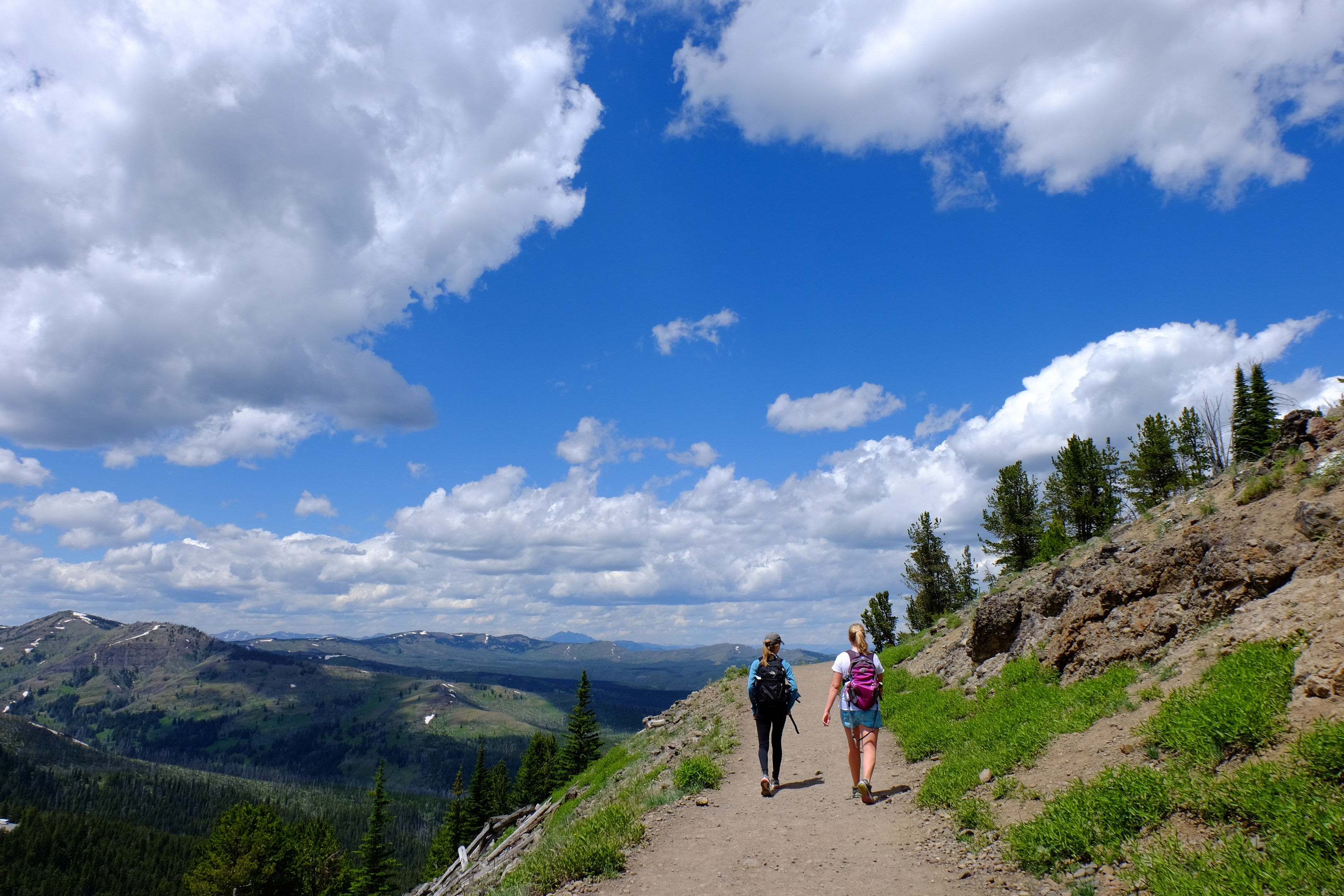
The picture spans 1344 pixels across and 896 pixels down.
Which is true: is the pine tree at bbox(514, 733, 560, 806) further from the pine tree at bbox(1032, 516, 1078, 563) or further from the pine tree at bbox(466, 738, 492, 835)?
the pine tree at bbox(1032, 516, 1078, 563)

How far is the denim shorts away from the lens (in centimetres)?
1080

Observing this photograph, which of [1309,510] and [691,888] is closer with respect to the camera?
[691,888]

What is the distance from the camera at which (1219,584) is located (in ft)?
37.1

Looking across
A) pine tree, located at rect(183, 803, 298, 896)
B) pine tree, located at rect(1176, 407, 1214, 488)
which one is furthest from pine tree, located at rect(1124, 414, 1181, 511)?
pine tree, located at rect(183, 803, 298, 896)

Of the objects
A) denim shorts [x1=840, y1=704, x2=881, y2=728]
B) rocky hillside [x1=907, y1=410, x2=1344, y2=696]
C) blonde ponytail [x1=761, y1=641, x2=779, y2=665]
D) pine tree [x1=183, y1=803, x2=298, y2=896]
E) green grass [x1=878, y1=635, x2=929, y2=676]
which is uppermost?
rocky hillside [x1=907, y1=410, x2=1344, y2=696]

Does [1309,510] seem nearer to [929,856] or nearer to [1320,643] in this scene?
[1320,643]

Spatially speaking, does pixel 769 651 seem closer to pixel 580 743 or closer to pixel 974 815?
pixel 974 815

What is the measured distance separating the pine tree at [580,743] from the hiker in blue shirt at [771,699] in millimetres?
53866

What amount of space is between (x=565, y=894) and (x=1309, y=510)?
43.7ft

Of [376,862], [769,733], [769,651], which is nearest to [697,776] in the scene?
[769,733]

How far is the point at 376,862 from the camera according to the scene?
61625 mm

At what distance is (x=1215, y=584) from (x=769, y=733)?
28.4 feet

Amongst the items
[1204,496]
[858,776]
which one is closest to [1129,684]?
[858,776]

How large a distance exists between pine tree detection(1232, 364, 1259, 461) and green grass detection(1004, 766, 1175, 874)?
4095cm
